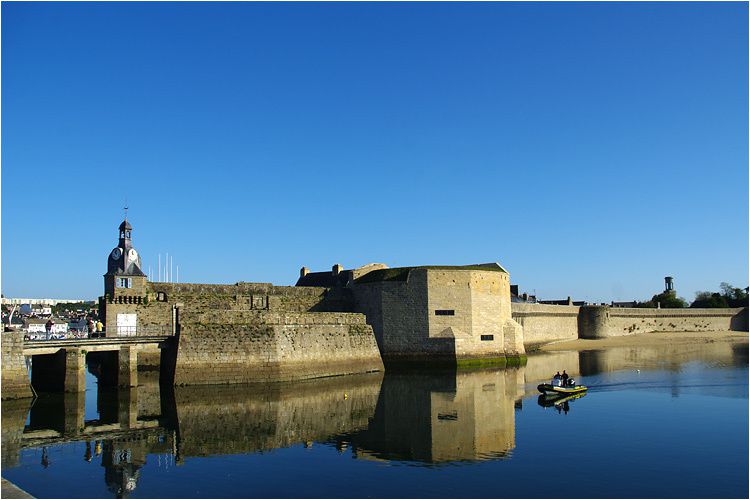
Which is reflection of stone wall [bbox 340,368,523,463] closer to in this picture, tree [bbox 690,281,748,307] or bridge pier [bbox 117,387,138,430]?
bridge pier [bbox 117,387,138,430]

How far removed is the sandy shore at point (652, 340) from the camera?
212 ft

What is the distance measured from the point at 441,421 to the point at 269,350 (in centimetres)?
1337

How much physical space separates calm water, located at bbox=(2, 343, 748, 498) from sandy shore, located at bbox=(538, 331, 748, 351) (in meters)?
31.6

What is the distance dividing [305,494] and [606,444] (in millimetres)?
9587

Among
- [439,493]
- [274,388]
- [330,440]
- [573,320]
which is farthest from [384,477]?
[573,320]

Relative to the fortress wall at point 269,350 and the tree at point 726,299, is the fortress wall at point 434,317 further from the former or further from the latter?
the tree at point 726,299

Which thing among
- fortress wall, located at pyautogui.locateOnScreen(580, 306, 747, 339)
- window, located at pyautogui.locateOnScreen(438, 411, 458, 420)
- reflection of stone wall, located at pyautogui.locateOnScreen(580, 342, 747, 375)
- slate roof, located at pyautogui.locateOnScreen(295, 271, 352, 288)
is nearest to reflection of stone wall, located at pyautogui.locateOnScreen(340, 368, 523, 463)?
window, located at pyautogui.locateOnScreen(438, 411, 458, 420)

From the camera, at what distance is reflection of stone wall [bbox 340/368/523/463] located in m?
18.6

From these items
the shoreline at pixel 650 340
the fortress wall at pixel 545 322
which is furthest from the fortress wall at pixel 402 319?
the shoreline at pixel 650 340

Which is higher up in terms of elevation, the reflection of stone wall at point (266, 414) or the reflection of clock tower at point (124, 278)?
the reflection of clock tower at point (124, 278)

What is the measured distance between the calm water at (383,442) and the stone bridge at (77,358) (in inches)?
50.7

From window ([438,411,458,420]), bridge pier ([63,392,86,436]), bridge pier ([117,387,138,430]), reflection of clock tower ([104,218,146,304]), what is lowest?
window ([438,411,458,420])

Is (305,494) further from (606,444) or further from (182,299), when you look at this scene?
(182,299)

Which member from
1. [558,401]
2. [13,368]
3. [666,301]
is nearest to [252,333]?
[13,368]
